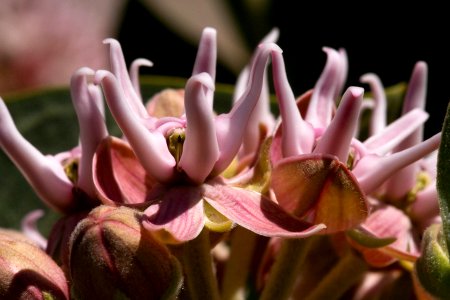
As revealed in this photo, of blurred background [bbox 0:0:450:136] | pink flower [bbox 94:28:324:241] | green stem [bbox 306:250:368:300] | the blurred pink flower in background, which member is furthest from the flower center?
the blurred pink flower in background

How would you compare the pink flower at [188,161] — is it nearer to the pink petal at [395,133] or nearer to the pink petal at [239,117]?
the pink petal at [239,117]

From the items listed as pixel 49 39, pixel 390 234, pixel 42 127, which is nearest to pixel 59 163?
pixel 390 234

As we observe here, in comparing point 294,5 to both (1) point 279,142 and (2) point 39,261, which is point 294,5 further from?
(2) point 39,261

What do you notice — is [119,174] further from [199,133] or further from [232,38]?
[232,38]

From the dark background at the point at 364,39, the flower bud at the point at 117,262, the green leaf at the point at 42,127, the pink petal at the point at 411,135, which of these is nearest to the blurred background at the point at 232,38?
the dark background at the point at 364,39

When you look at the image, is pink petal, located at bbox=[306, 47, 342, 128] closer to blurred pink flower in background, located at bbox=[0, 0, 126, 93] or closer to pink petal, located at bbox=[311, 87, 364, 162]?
pink petal, located at bbox=[311, 87, 364, 162]

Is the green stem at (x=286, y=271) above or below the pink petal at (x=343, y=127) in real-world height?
below
